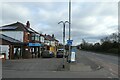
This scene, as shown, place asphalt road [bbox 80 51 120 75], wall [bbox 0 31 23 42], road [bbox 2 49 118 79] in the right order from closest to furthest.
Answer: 1. road [bbox 2 49 118 79]
2. asphalt road [bbox 80 51 120 75]
3. wall [bbox 0 31 23 42]

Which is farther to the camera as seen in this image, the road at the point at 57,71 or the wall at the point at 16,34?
the wall at the point at 16,34

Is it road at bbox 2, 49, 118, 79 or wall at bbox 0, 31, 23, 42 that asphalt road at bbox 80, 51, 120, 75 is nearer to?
road at bbox 2, 49, 118, 79

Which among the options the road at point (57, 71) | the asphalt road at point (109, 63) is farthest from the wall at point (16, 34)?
the road at point (57, 71)

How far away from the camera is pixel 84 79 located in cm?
1590

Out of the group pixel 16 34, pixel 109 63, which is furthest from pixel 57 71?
pixel 16 34

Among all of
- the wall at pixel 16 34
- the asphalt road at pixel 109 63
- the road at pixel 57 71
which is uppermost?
the wall at pixel 16 34

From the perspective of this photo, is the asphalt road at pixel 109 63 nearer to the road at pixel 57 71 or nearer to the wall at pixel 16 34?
the road at pixel 57 71

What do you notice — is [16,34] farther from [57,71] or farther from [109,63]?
[57,71]

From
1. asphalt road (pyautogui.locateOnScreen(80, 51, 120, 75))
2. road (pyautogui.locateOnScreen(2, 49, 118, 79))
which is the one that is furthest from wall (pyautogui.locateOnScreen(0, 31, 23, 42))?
road (pyautogui.locateOnScreen(2, 49, 118, 79))

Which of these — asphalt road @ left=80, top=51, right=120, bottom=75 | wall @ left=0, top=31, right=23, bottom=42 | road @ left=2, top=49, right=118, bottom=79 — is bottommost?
asphalt road @ left=80, top=51, right=120, bottom=75

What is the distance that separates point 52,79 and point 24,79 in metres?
1.58

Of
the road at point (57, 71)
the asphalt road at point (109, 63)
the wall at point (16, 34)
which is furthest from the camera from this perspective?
the wall at point (16, 34)

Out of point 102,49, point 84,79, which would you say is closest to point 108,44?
point 102,49

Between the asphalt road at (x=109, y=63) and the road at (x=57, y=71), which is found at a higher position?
the road at (x=57, y=71)
